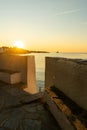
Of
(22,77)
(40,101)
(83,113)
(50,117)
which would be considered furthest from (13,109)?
(22,77)

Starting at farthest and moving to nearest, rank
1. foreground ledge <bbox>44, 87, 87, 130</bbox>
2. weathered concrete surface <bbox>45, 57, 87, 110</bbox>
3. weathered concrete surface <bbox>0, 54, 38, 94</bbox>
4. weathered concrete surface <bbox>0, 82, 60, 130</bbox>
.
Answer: weathered concrete surface <bbox>0, 54, 38, 94</bbox>, weathered concrete surface <bbox>0, 82, 60, 130</bbox>, weathered concrete surface <bbox>45, 57, 87, 110</bbox>, foreground ledge <bbox>44, 87, 87, 130</bbox>

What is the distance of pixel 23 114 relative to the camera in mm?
6277

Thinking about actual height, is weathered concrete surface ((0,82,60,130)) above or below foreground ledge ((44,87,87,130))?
below

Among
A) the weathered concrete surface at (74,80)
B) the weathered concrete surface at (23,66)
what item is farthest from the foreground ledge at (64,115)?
the weathered concrete surface at (23,66)

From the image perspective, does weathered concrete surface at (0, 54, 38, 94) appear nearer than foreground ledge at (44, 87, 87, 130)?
No

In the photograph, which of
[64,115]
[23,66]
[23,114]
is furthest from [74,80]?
[23,66]

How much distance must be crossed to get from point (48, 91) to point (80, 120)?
8.01ft

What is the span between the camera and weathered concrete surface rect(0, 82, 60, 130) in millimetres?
5355

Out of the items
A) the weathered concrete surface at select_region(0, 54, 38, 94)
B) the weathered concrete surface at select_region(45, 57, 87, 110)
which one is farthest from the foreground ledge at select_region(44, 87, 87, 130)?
the weathered concrete surface at select_region(0, 54, 38, 94)

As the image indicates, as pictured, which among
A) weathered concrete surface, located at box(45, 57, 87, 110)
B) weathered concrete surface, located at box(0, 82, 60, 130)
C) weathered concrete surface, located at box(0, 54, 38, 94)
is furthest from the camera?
weathered concrete surface, located at box(0, 54, 38, 94)

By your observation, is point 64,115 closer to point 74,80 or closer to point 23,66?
point 74,80

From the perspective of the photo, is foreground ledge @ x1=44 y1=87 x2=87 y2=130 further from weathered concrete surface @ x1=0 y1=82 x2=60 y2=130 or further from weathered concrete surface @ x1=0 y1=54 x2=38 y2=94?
weathered concrete surface @ x1=0 y1=54 x2=38 y2=94

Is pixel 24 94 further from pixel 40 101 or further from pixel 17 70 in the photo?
pixel 17 70

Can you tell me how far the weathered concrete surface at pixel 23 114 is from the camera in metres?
5.36
